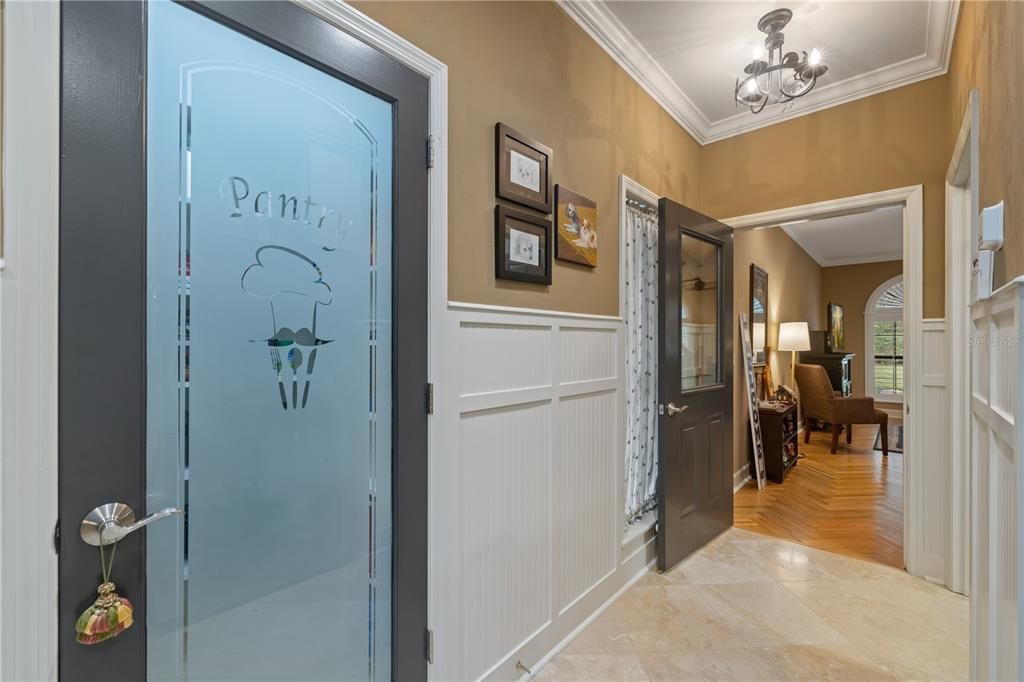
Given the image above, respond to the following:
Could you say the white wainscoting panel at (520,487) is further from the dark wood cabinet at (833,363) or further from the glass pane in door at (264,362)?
the dark wood cabinet at (833,363)

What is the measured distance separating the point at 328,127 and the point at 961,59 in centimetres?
280

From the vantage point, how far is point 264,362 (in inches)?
43.9

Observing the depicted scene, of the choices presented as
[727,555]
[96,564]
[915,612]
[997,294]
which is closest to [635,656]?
[727,555]

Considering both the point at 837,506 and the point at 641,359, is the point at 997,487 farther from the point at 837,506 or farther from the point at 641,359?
the point at 837,506

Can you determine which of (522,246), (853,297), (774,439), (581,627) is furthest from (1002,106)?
(853,297)

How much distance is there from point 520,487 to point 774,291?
528cm

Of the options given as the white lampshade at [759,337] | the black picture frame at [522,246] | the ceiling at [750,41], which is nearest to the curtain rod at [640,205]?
the ceiling at [750,41]

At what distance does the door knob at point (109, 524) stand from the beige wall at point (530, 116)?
3.27ft

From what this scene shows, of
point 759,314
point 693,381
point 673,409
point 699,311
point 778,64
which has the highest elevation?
point 778,64

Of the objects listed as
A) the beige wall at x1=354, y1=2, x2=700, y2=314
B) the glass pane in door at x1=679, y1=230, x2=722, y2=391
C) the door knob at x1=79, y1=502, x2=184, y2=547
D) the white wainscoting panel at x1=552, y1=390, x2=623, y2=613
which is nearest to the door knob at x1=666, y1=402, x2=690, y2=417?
the glass pane in door at x1=679, y1=230, x2=722, y2=391

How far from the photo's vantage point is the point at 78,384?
2.75 ft

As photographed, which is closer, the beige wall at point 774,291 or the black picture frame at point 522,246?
the black picture frame at point 522,246

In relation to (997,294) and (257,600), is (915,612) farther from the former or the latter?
(257,600)

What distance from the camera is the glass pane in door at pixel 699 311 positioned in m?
2.88
